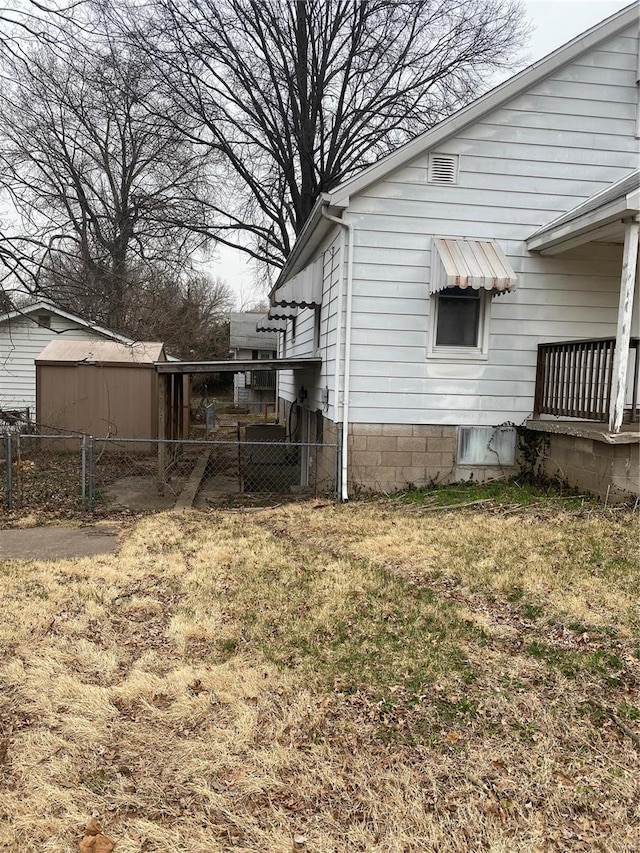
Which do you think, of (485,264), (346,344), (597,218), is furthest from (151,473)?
(597,218)

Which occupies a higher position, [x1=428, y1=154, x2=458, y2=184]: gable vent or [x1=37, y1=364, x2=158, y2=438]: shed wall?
[x1=428, y1=154, x2=458, y2=184]: gable vent

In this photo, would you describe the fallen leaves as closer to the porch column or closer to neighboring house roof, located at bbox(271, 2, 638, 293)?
the porch column

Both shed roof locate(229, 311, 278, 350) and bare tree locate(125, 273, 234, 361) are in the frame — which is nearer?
bare tree locate(125, 273, 234, 361)

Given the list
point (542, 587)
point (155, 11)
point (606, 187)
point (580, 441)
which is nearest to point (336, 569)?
point (542, 587)

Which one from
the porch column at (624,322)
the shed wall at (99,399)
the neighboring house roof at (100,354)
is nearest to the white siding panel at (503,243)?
the porch column at (624,322)

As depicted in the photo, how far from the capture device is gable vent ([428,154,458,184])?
8.22 meters

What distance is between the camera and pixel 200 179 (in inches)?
779

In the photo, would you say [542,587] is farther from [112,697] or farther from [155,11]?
[155,11]

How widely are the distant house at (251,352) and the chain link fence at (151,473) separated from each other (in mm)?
18629

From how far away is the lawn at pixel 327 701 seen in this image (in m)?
2.36

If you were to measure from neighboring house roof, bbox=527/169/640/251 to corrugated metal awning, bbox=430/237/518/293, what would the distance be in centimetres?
63

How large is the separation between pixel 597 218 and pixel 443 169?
2.39 metres

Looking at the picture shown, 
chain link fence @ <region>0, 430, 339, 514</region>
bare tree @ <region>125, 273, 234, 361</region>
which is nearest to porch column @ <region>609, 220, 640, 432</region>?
chain link fence @ <region>0, 430, 339, 514</region>

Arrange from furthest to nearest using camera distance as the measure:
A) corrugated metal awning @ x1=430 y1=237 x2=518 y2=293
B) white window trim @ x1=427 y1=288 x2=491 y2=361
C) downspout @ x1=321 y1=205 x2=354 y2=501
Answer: white window trim @ x1=427 y1=288 x2=491 y2=361 < downspout @ x1=321 y1=205 x2=354 y2=501 < corrugated metal awning @ x1=430 y1=237 x2=518 y2=293
